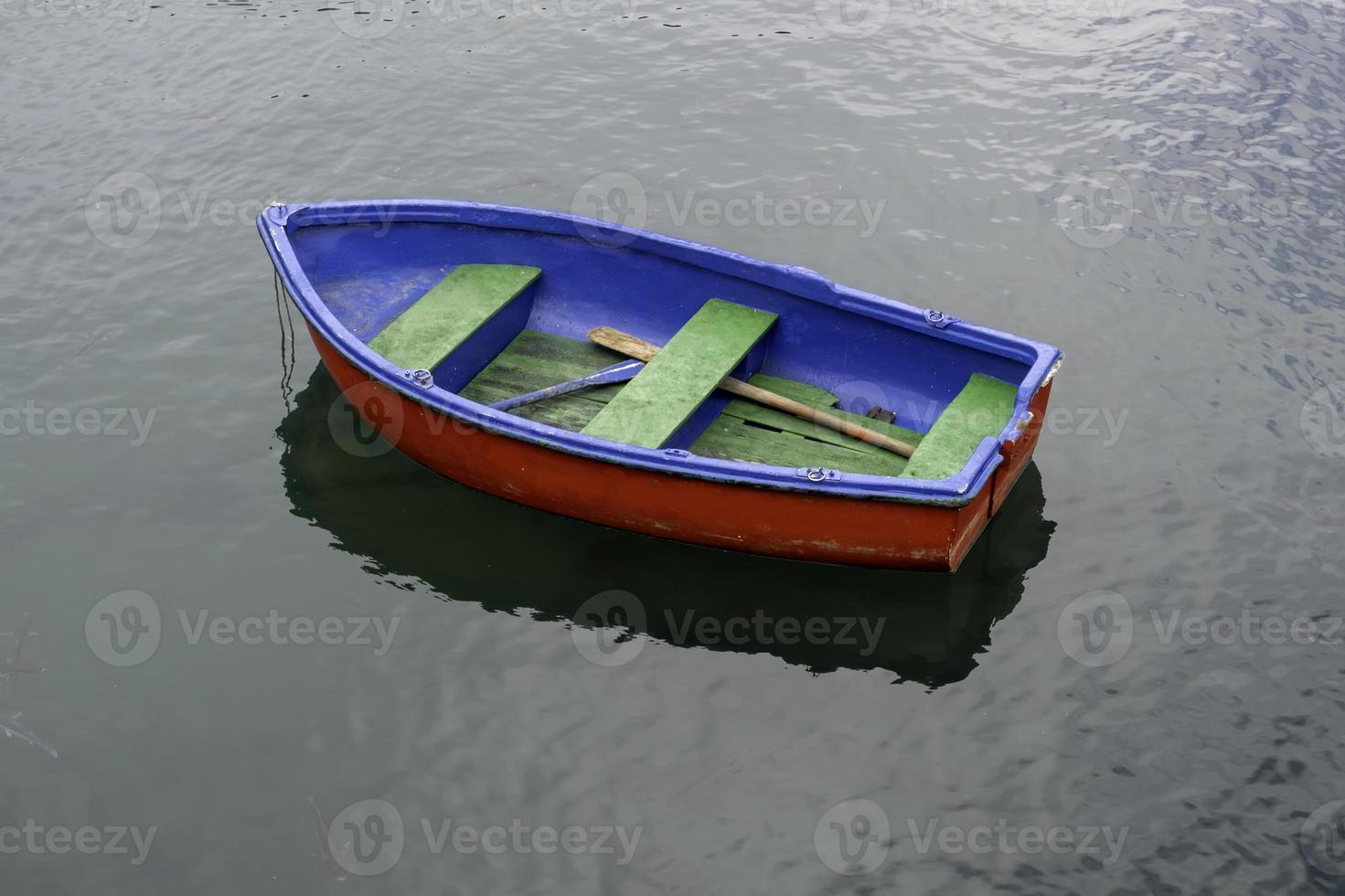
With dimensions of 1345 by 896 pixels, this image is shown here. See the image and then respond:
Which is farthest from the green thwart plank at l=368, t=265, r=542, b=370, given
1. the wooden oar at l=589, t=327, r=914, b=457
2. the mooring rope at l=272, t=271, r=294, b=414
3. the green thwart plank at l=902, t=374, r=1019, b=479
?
the green thwart plank at l=902, t=374, r=1019, b=479

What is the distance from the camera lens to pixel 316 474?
471 inches

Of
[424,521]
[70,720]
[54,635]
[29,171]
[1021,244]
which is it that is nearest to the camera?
[70,720]

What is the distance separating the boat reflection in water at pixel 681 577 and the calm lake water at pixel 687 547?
4 cm

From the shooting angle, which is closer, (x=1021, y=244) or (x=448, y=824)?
(x=448, y=824)

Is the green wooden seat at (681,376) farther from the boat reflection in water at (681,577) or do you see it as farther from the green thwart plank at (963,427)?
the green thwart plank at (963,427)

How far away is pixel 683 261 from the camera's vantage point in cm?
1211

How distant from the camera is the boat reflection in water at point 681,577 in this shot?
33.9 feet

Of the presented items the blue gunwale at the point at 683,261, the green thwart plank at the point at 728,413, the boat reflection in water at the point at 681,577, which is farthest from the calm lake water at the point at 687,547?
the blue gunwale at the point at 683,261

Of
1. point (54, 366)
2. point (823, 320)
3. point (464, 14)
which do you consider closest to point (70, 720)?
point (54, 366)

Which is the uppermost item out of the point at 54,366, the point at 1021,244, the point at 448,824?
the point at 1021,244

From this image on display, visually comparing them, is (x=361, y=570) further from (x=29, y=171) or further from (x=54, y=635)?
(x=29, y=171)

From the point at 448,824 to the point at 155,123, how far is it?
11.3 metres

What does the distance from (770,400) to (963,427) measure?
5.85 ft

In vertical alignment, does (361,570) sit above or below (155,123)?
below
